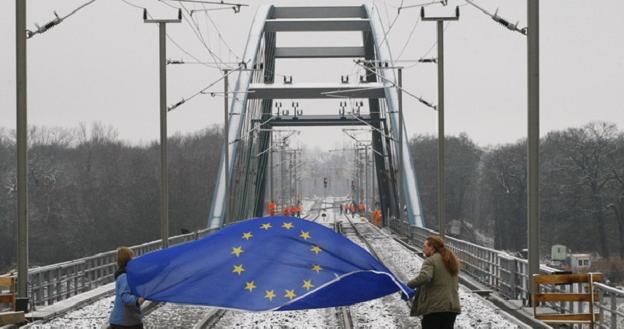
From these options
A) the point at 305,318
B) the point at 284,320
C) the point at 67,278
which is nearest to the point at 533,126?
the point at 305,318

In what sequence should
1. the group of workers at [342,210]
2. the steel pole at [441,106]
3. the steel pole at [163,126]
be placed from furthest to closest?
the group of workers at [342,210], the steel pole at [441,106], the steel pole at [163,126]

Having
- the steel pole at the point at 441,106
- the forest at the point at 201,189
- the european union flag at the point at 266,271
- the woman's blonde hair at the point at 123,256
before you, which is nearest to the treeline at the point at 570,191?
the forest at the point at 201,189

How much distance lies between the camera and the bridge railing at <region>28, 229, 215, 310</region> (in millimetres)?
19297

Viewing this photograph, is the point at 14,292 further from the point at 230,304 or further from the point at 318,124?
the point at 318,124

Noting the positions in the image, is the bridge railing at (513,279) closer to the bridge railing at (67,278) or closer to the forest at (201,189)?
the bridge railing at (67,278)

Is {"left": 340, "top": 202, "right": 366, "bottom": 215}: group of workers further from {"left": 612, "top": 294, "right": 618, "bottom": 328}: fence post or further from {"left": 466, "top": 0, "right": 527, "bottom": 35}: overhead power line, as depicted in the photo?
{"left": 612, "top": 294, "right": 618, "bottom": 328}: fence post

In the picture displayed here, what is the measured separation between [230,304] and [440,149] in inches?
774

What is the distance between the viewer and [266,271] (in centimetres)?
887

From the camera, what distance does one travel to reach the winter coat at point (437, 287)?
321 inches

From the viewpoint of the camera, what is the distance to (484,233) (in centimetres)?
9944

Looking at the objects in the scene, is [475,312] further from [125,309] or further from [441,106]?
[441,106]

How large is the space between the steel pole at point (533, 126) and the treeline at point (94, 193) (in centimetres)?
5559

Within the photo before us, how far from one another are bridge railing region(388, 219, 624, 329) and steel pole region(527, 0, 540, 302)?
27.8 inches

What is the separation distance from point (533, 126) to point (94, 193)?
74.3m
